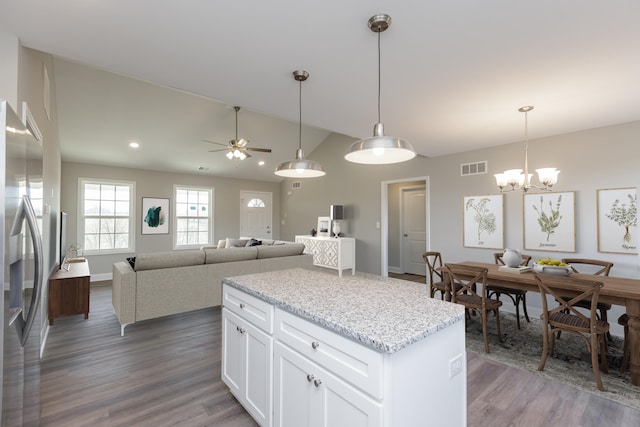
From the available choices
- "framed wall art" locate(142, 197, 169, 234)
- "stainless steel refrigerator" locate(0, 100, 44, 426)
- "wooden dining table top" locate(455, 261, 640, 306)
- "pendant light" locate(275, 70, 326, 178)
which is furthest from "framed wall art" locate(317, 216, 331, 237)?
"stainless steel refrigerator" locate(0, 100, 44, 426)

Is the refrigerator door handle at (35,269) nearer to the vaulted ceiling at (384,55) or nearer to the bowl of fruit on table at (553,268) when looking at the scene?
the vaulted ceiling at (384,55)

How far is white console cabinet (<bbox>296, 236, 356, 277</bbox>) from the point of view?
654 centimetres

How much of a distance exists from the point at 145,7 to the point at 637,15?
2788 millimetres

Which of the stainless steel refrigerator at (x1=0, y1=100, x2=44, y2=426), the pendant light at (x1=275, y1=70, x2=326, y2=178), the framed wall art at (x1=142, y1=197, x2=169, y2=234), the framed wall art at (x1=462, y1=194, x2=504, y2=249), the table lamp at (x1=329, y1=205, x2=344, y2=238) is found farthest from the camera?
the table lamp at (x1=329, y1=205, x2=344, y2=238)

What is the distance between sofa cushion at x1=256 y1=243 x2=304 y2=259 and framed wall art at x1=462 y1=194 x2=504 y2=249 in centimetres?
278

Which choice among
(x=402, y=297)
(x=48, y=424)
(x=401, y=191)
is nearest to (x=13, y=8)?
(x=48, y=424)

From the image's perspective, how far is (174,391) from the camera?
2.32 m

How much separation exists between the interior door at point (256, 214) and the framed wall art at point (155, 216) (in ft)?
6.34

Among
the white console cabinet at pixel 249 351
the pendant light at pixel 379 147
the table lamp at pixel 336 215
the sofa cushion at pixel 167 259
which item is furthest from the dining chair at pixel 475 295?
the table lamp at pixel 336 215

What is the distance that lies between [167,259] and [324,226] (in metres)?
4.33

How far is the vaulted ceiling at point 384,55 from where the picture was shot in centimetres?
172

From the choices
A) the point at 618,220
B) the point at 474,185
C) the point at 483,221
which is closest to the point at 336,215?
the point at 474,185

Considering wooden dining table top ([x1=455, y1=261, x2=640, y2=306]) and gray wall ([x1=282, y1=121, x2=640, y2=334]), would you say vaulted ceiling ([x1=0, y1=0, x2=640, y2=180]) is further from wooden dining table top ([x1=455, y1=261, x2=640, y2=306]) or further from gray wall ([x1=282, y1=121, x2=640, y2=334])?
wooden dining table top ([x1=455, y1=261, x2=640, y2=306])

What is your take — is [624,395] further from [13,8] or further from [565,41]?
[13,8]
